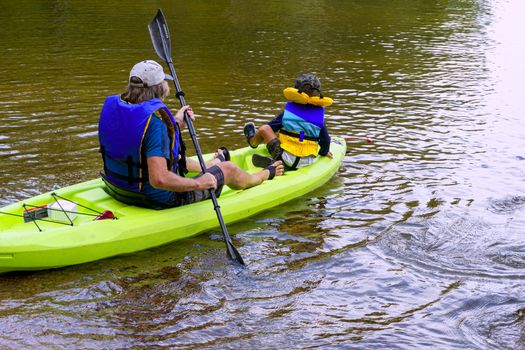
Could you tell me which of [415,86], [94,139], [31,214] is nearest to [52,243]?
[31,214]

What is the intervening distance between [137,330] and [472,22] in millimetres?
19034

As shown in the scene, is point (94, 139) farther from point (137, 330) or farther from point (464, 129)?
point (464, 129)

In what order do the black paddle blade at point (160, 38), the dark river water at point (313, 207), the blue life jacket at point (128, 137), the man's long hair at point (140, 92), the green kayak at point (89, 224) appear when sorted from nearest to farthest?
the dark river water at point (313, 207), the green kayak at point (89, 224), the blue life jacket at point (128, 137), the man's long hair at point (140, 92), the black paddle blade at point (160, 38)

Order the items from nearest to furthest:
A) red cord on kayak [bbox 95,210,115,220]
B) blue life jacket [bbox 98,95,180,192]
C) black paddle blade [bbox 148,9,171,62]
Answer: blue life jacket [bbox 98,95,180,192], red cord on kayak [bbox 95,210,115,220], black paddle blade [bbox 148,9,171,62]

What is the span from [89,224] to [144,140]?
2.65 ft

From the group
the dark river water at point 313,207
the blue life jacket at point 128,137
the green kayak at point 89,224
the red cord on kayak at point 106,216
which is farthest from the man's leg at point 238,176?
the red cord on kayak at point 106,216

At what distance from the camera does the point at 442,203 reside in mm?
7176

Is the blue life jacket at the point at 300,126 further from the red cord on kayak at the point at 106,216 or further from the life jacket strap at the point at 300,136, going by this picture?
the red cord on kayak at the point at 106,216

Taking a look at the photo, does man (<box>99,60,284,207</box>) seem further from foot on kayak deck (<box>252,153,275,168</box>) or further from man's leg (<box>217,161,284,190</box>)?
foot on kayak deck (<box>252,153,275,168</box>)

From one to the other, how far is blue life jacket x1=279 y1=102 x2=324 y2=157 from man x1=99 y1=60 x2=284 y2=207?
1.80 meters

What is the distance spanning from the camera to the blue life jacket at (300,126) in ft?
24.1

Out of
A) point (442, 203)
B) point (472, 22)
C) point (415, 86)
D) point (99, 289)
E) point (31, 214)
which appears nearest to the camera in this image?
point (99, 289)

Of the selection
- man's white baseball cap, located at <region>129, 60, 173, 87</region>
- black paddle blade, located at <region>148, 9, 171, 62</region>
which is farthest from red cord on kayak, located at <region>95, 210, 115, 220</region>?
black paddle blade, located at <region>148, 9, 171, 62</region>

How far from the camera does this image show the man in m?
5.25
